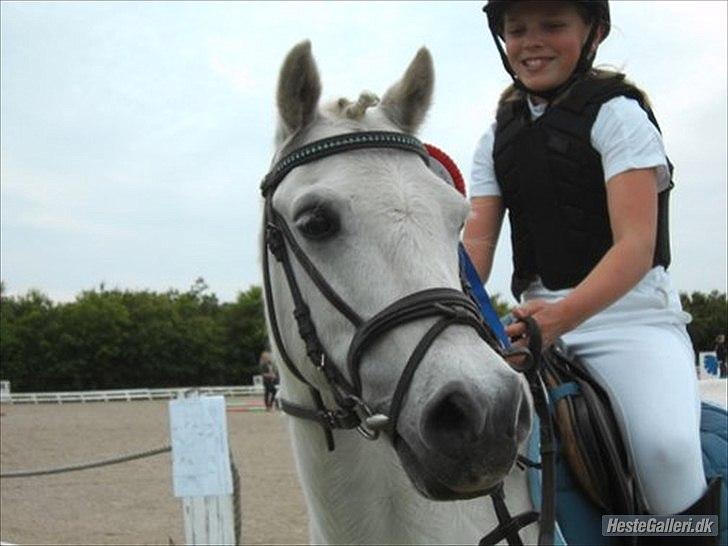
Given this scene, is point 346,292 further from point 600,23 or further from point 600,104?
point 600,23

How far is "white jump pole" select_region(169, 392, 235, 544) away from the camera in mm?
5180

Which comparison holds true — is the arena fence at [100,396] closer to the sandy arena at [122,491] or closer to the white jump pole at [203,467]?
the sandy arena at [122,491]

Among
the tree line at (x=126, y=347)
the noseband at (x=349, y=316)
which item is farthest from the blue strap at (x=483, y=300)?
the tree line at (x=126, y=347)

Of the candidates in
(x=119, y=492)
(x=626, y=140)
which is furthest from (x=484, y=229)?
(x=119, y=492)

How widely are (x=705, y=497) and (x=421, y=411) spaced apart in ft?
3.85

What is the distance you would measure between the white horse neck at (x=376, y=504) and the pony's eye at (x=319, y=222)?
1.93 feet

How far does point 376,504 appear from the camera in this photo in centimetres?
234

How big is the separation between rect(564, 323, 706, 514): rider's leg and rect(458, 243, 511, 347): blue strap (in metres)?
0.43

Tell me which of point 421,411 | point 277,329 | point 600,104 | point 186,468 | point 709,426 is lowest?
point 186,468

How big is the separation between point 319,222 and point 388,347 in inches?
15.0

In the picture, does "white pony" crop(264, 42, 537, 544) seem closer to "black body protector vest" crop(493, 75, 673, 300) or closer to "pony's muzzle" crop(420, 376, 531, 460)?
"pony's muzzle" crop(420, 376, 531, 460)

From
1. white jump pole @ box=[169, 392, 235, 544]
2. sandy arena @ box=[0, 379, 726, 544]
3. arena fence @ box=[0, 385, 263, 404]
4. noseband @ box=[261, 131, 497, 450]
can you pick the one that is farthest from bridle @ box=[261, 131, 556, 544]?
arena fence @ box=[0, 385, 263, 404]

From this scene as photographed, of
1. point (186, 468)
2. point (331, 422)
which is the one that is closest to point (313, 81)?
point (331, 422)

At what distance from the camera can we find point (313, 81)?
7.91ft
